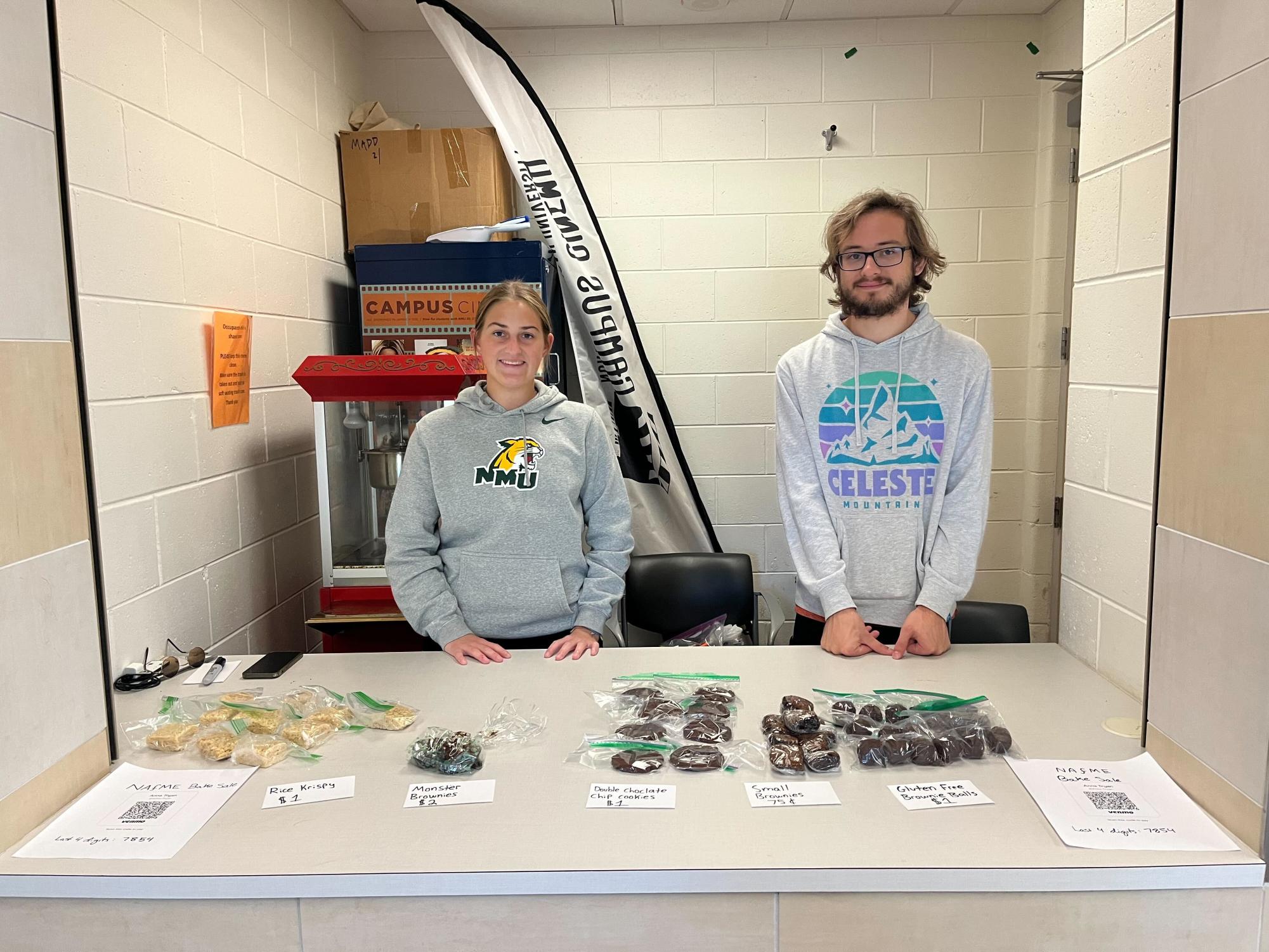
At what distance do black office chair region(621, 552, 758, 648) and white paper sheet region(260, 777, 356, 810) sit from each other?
1509 mm

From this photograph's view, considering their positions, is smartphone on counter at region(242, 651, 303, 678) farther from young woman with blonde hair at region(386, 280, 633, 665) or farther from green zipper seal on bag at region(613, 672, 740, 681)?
green zipper seal on bag at region(613, 672, 740, 681)

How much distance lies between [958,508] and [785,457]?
39cm

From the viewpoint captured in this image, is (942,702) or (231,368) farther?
(231,368)

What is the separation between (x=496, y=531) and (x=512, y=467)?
0.49 ft

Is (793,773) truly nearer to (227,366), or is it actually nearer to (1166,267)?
(1166,267)

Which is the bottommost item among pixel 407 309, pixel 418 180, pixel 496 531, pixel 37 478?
pixel 496 531

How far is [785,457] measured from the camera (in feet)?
6.40

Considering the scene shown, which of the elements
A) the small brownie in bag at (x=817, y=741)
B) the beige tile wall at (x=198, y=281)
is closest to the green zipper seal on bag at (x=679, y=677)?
the small brownie in bag at (x=817, y=741)

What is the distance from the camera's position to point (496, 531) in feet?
6.28

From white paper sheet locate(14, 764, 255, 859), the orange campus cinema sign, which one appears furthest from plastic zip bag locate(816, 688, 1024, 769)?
the orange campus cinema sign

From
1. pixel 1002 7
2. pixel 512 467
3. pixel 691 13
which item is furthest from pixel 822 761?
pixel 1002 7

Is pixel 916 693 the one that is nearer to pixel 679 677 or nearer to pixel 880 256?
pixel 679 677

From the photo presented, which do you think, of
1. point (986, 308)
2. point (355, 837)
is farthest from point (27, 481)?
point (986, 308)

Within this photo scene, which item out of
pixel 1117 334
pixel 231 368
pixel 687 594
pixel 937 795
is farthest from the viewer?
pixel 687 594
